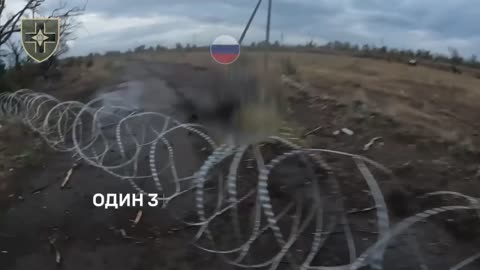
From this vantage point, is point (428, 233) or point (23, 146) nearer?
point (428, 233)

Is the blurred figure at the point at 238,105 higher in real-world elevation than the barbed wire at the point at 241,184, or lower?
higher

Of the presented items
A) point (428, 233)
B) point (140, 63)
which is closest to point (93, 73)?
point (140, 63)

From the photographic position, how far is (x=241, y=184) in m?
8.58

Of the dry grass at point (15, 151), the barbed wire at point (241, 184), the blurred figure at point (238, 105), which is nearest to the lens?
the barbed wire at point (241, 184)

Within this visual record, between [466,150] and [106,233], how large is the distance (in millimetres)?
5112

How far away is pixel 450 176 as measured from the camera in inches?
352

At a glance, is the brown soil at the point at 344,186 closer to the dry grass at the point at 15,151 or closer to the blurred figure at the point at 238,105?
A: the dry grass at the point at 15,151

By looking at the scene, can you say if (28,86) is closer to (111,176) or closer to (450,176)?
(111,176)

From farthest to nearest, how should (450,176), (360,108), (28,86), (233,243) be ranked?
(28,86), (360,108), (450,176), (233,243)

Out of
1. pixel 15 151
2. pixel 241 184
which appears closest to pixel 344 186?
pixel 241 184

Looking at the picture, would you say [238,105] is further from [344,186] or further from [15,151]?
[15,151]

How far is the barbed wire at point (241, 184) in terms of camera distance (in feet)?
20.0

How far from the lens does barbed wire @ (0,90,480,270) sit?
20.0 ft

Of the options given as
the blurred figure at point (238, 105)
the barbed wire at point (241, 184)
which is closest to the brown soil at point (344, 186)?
the barbed wire at point (241, 184)
